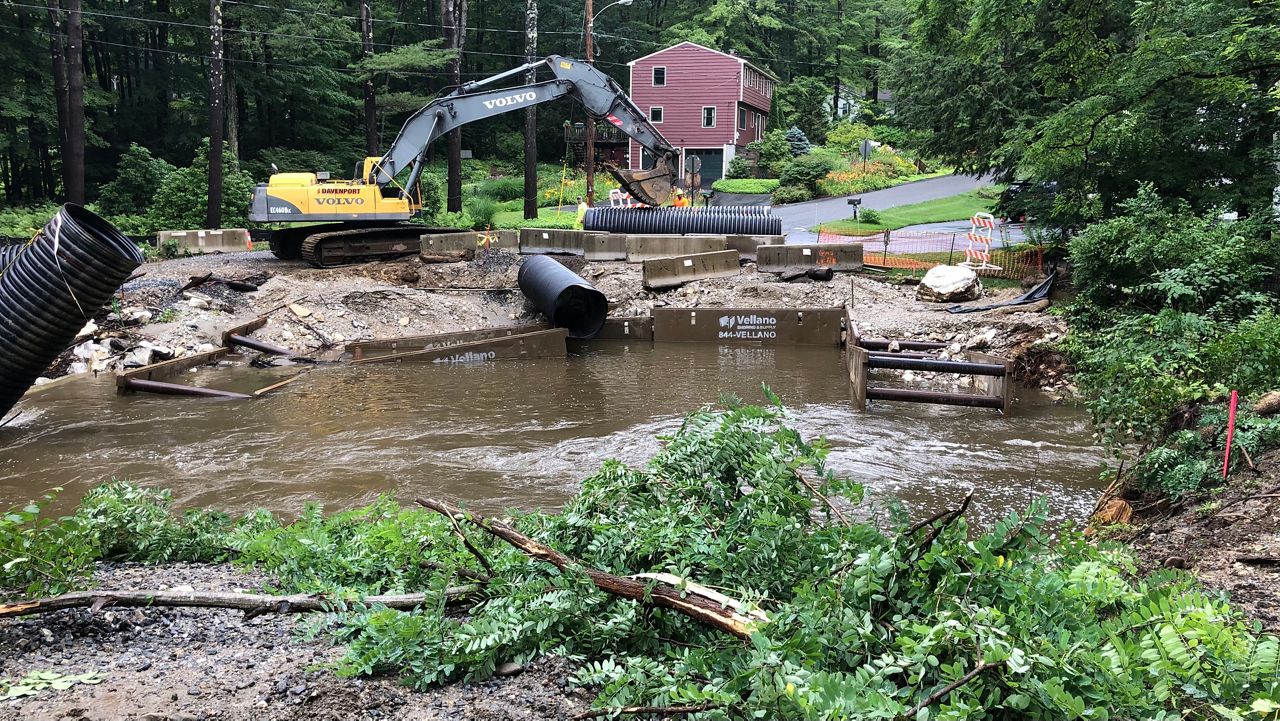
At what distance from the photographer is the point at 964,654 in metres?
2.94

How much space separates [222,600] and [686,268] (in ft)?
53.8

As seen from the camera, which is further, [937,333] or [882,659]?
[937,333]

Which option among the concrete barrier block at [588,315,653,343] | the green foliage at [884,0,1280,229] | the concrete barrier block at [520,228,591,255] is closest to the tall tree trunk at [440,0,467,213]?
the concrete barrier block at [520,228,591,255]

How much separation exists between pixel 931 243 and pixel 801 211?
1054cm

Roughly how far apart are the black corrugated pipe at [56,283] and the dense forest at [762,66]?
14115 millimetres

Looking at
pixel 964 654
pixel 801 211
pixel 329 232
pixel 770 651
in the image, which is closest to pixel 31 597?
pixel 770 651

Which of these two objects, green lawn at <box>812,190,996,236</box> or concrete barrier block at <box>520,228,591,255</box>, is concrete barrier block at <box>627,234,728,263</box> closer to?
concrete barrier block at <box>520,228,591,255</box>

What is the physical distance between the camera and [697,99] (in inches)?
1994

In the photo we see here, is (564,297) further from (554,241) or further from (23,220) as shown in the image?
(23,220)

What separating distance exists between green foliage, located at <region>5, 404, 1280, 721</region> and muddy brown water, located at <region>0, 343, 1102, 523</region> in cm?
322

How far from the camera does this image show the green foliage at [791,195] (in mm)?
39219

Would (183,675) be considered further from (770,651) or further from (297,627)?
(770,651)

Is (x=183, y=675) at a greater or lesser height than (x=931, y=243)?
lesser

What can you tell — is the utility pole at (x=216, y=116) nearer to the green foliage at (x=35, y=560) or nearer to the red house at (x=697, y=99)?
the green foliage at (x=35, y=560)
